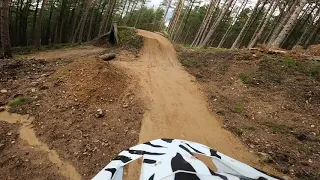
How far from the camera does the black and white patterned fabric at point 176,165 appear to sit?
9.71 feet

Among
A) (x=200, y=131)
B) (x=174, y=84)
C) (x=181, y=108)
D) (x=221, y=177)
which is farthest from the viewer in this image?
(x=174, y=84)

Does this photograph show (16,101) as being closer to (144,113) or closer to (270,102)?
(144,113)

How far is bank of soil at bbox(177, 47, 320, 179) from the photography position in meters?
5.89

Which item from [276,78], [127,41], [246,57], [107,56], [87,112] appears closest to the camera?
[87,112]

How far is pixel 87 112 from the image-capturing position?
6.91 m

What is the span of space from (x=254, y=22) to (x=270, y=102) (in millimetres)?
23594

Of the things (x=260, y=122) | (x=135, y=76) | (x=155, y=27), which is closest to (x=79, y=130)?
(x=135, y=76)

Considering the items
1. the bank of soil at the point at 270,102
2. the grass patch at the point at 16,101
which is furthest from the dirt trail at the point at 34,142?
the bank of soil at the point at 270,102

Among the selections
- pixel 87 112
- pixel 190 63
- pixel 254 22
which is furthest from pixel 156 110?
pixel 254 22

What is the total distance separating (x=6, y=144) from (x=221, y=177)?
16.4ft

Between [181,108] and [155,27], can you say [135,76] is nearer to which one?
[181,108]

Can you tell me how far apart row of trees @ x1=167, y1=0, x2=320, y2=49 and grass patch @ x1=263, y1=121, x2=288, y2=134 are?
5625mm

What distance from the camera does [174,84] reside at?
944 centimetres

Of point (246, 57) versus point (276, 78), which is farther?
point (246, 57)
